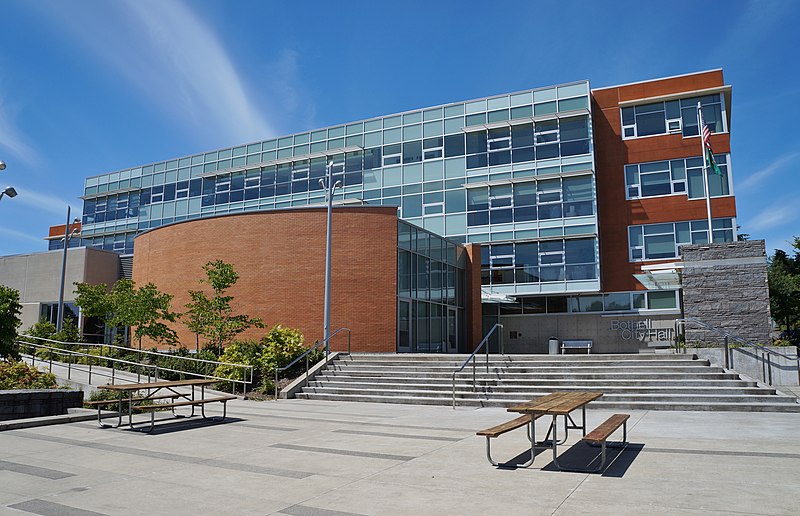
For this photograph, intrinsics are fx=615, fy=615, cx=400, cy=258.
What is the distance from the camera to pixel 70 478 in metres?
7.25

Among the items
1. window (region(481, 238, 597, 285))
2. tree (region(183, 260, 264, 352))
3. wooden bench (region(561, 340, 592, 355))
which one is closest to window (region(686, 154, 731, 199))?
window (region(481, 238, 597, 285))

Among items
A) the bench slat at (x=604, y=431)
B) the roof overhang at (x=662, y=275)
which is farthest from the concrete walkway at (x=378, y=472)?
the roof overhang at (x=662, y=275)

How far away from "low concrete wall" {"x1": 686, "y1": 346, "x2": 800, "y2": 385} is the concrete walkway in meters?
4.80

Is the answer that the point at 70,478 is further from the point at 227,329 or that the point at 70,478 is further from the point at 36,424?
the point at 227,329

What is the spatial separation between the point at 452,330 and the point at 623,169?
1515cm

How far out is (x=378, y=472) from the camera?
7.64 meters

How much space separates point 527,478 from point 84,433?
26.1 feet

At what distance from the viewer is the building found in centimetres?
3362

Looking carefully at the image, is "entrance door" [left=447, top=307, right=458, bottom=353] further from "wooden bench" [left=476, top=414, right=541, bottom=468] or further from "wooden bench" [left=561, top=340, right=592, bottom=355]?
"wooden bench" [left=476, top=414, right=541, bottom=468]

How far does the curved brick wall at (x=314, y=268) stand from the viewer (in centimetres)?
2292

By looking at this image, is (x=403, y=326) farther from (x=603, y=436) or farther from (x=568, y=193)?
(x=603, y=436)

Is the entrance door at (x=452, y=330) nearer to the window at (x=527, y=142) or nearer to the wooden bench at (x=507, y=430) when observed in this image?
the window at (x=527, y=142)

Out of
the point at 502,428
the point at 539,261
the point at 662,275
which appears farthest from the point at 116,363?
the point at 539,261

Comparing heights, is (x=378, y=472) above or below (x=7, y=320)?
below
